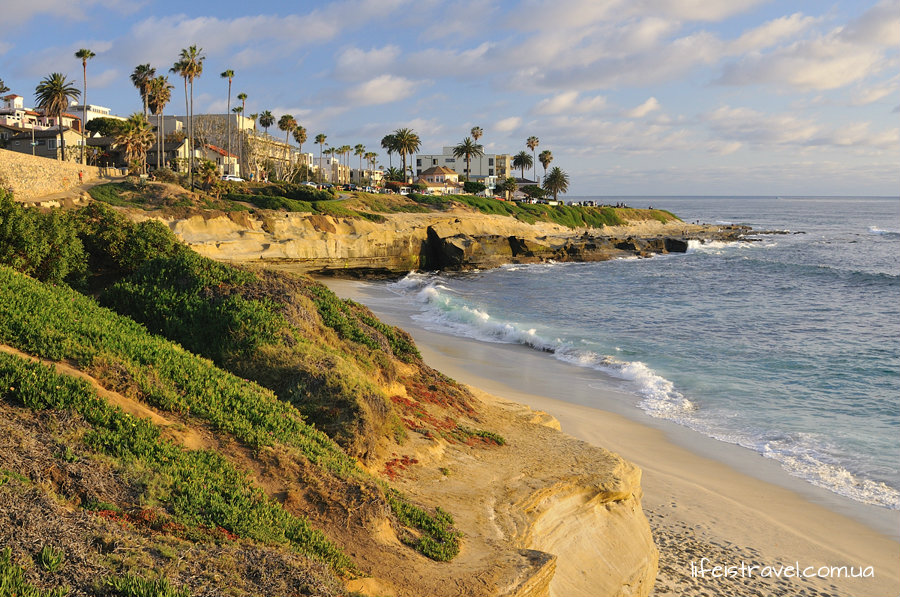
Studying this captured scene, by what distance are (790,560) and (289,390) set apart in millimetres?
9629

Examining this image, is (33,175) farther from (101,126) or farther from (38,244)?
(38,244)

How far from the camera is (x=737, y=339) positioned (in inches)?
1212

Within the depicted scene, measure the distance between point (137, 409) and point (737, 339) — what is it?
90.8 feet

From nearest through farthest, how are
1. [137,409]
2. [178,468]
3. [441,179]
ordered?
[178,468] → [137,409] → [441,179]

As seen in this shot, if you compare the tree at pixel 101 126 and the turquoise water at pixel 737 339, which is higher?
the tree at pixel 101 126

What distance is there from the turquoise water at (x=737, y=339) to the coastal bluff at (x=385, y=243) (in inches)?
187

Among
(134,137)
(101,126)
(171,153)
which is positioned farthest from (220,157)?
(134,137)

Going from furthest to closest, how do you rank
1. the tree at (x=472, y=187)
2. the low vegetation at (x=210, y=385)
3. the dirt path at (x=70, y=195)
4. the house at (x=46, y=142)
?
the tree at (x=472, y=187) < the house at (x=46, y=142) < the dirt path at (x=70, y=195) < the low vegetation at (x=210, y=385)

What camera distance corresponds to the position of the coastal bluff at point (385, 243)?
48969 millimetres

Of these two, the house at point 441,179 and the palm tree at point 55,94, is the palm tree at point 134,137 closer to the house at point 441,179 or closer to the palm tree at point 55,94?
the palm tree at point 55,94

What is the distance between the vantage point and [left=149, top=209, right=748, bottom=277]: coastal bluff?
49.0 m

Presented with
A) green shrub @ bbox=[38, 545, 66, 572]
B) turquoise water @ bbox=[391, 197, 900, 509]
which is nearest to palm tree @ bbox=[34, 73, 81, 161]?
turquoise water @ bbox=[391, 197, 900, 509]

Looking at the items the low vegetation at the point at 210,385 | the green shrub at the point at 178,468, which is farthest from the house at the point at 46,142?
the green shrub at the point at 178,468

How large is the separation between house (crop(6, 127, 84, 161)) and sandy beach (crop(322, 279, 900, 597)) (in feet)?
220
